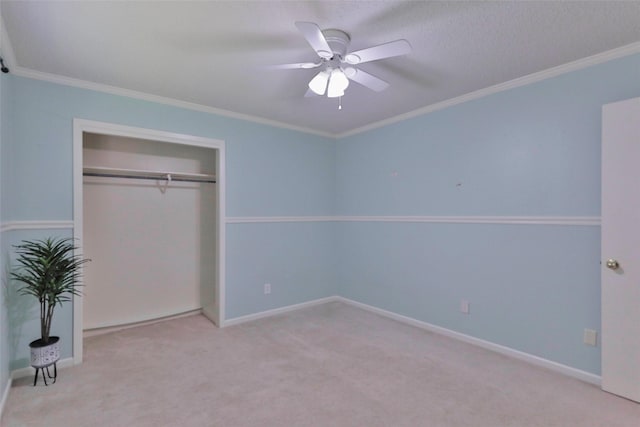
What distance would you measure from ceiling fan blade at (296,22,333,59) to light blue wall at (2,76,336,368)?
197 cm

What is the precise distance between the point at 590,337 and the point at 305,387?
82.2 inches

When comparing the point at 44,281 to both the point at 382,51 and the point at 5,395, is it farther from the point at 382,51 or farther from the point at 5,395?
the point at 382,51

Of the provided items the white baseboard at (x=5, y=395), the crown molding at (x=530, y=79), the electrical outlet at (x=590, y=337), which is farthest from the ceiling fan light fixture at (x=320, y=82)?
the white baseboard at (x=5, y=395)

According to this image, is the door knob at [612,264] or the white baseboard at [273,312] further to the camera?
the white baseboard at [273,312]

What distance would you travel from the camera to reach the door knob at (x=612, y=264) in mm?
2078

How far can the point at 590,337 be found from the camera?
227 centimetres

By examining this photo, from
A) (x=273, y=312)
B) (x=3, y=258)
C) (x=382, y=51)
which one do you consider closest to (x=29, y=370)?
(x=3, y=258)

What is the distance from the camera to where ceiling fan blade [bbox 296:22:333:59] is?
4.88 ft

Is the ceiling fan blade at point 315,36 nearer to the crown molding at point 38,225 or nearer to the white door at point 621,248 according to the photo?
the white door at point 621,248

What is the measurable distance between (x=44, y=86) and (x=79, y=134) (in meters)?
0.41

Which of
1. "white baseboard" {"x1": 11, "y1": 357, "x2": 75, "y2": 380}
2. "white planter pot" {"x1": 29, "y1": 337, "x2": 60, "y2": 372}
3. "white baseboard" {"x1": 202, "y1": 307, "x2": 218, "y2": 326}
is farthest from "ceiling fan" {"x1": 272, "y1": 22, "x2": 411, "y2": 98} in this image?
"white baseboard" {"x1": 11, "y1": 357, "x2": 75, "y2": 380}

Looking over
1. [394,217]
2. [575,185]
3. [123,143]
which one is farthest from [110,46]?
[575,185]

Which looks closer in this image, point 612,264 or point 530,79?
point 612,264

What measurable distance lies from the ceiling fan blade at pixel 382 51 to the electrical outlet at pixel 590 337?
2.35 meters
